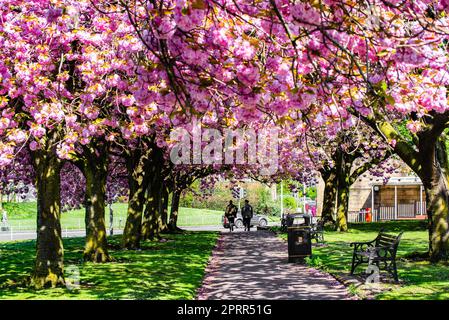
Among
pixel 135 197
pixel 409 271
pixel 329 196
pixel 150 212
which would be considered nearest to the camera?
pixel 409 271

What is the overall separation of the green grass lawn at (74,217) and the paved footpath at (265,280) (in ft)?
111

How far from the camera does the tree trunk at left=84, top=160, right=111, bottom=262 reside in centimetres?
1795

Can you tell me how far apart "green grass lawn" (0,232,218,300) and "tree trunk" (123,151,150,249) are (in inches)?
24.1

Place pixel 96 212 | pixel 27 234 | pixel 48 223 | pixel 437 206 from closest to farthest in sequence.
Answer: pixel 48 223 → pixel 437 206 → pixel 96 212 → pixel 27 234

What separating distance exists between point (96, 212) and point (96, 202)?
329mm

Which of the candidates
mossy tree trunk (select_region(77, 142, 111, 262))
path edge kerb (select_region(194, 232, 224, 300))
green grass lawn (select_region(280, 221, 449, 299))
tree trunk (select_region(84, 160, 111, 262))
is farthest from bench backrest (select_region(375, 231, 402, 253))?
tree trunk (select_region(84, 160, 111, 262))

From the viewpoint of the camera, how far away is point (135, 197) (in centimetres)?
2200

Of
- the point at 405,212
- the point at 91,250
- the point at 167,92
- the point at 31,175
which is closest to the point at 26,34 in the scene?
the point at 167,92

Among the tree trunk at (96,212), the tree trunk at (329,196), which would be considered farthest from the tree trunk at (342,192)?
the tree trunk at (96,212)

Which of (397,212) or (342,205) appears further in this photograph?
(397,212)

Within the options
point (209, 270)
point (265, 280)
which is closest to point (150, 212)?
point (209, 270)

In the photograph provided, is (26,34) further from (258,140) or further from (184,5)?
(258,140)

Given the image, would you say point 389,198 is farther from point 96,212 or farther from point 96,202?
point 96,202

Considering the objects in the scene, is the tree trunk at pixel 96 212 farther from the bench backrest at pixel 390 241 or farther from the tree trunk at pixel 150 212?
the tree trunk at pixel 150 212
